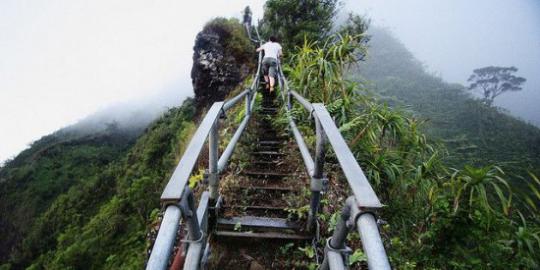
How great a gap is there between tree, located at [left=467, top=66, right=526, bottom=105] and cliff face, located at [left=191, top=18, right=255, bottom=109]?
37.7m

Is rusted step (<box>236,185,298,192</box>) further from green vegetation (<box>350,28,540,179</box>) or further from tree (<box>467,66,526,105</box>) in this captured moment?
tree (<box>467,66,526,105</box>)

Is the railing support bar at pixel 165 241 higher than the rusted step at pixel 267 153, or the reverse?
the railing support bar at pixel 165 241

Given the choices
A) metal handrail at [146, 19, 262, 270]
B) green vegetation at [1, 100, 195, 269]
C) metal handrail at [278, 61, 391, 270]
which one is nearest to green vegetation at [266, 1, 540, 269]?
metal handrail at [278, 61, 391, 270]

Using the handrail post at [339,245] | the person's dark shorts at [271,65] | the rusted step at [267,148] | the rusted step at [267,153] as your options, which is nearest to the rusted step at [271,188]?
the rusted step at [267,153]

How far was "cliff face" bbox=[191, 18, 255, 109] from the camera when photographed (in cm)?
1110

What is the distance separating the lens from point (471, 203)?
268 centimetres

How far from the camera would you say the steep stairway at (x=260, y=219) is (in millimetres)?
2213

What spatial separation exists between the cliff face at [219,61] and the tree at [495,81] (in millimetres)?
37703

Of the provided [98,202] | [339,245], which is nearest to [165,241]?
[339,245]

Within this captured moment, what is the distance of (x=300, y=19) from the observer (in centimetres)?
919

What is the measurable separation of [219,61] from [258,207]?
937 centimetres

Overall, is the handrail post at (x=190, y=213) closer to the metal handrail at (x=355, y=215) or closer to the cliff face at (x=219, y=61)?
the metal handrail at (x=355, y=215)

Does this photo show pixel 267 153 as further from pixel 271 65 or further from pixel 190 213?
pixel 271 65

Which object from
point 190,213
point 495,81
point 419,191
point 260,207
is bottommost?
point 495,81
